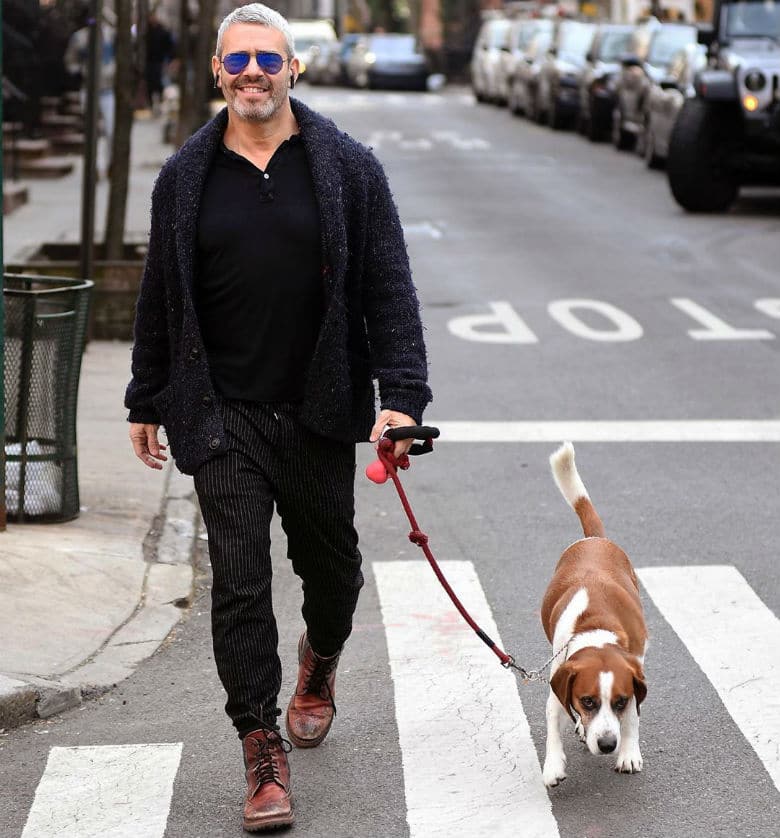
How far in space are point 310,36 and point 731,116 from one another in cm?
4423

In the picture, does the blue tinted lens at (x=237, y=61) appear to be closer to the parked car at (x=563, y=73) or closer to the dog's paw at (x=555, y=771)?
the dog's paw at (x=555, y=771)

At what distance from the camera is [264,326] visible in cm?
478

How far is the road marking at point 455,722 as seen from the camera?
4.83m

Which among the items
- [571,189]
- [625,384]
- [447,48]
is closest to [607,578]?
[625,384]

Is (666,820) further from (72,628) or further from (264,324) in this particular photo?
(72,628)

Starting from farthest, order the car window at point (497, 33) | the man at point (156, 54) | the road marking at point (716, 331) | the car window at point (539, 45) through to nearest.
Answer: the car window at point (497, 33), the car window at point (539, 45), the man at point (156, 54), the road marking at point (716, 331)

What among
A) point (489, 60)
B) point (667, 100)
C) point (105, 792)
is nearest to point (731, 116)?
point (667, 100)

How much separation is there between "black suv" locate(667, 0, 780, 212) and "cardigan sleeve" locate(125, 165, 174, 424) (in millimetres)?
14275

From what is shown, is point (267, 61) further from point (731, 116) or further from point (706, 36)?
point (706, 36)

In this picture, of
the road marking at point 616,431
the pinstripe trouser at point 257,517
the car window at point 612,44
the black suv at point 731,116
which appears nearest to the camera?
the pinstripe trouser at point 257,517

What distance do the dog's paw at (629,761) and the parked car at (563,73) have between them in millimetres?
27885

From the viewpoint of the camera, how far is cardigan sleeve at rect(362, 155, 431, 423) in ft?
16.0

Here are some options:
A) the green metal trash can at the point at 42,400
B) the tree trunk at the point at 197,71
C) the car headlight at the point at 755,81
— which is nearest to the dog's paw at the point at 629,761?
the green metal trash can at the point at 42,400

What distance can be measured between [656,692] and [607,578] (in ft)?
2.45
